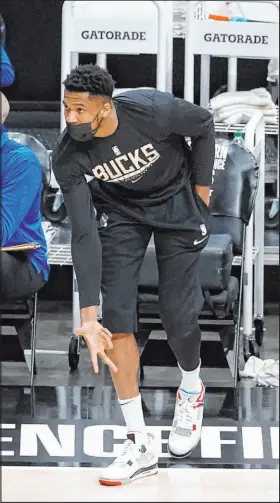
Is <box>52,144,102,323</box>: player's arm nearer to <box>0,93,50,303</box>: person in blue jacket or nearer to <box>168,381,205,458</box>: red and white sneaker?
<box>0,93,50,303</box>: person in blue jacket

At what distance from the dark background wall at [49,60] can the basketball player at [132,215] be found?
241 cm

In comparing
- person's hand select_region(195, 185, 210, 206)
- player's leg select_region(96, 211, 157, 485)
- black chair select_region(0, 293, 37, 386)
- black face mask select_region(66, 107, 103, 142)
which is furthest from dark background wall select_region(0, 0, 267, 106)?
black face mask select_region(66, 107, 103, 142)

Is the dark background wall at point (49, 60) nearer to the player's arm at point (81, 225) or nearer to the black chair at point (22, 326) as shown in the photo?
the black chair at point (22, 326)

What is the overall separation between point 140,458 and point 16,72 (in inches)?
117

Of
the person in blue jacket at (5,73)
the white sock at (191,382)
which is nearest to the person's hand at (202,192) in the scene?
the white sock at (191,382)

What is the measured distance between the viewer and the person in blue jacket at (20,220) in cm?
497

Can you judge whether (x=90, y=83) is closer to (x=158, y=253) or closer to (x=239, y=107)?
(x=158, y=253)

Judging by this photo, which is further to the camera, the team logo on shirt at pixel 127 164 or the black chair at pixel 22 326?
the black chair at pixel 22 326

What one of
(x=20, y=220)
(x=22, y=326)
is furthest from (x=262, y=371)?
(x=20, y=220)

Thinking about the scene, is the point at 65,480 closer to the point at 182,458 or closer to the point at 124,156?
the point at 182,458

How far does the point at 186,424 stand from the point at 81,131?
1.15m

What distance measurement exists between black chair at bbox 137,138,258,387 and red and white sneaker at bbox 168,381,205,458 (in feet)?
1.51

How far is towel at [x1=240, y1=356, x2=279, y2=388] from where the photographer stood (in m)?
5.66

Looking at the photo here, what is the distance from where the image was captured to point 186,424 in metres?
4.95
